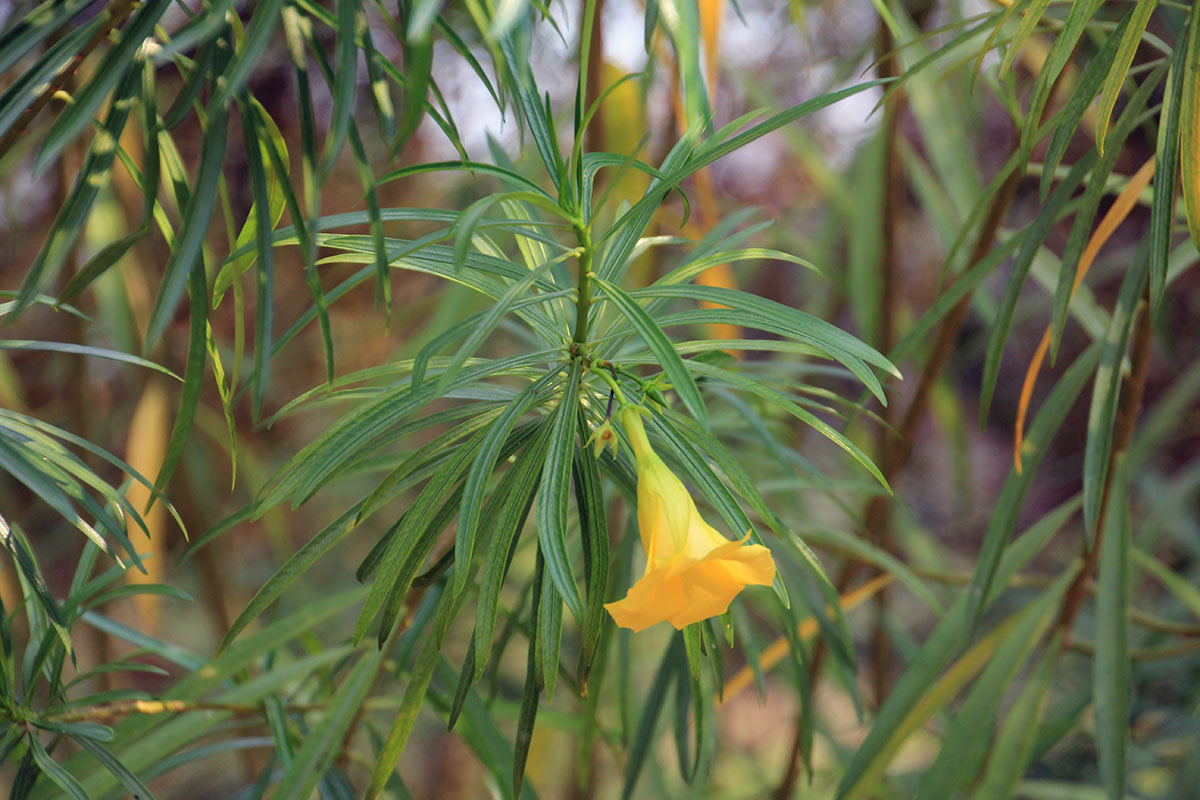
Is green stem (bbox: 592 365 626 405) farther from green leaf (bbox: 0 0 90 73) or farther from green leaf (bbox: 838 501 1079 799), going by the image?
green leaf (bbox: 838 501 1079 799)

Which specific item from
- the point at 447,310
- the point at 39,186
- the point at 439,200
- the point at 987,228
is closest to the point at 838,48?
the point at 439,200

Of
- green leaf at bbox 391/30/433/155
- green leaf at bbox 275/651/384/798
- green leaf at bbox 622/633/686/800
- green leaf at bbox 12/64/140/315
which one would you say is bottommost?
green leaf at bbox 275/651/384/798

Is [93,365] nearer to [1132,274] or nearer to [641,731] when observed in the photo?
[641,731]

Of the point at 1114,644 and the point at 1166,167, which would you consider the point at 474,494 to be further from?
the point at 1114,644

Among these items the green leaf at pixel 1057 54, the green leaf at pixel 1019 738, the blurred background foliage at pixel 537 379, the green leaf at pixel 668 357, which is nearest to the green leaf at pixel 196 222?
the blurred background foliage at pixel 537 379

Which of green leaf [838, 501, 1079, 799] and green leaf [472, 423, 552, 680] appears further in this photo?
green leaf [838, 501, 1079, 799]

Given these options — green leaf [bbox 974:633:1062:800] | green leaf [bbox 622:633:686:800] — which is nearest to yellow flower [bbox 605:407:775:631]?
green leaf [bbox 622:633:686:800]

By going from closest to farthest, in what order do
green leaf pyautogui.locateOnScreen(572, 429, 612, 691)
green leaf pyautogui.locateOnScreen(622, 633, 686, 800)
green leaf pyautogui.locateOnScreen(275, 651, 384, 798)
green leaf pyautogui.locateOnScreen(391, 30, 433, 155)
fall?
1. green leaf pyautogui.locateOnScreen(391, 30, 433, 155)
2. green leaf pyautogui.locateOnScreen(572, 429, 612, 691)
3. green leaf pyautogui.locateOnScreen(275, 651, 384, 798)
4. green leaf pyautogui.locateOnScreen(622, 633, 686, 800)
